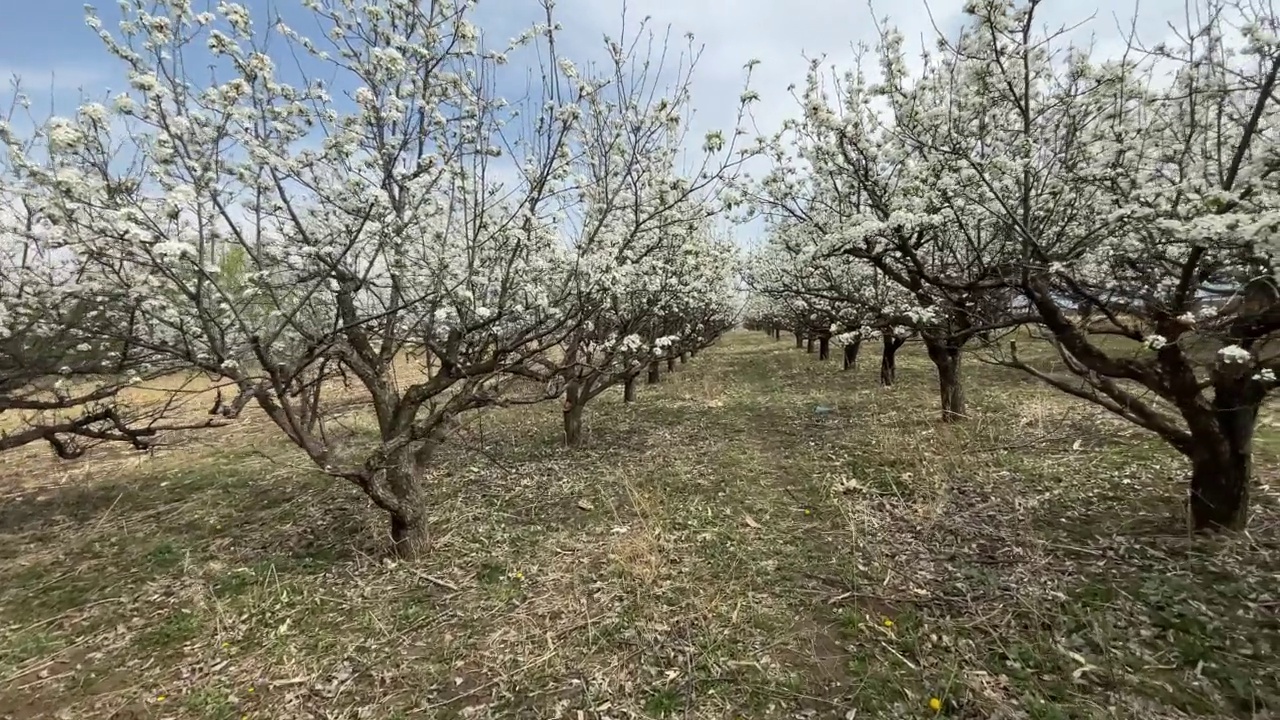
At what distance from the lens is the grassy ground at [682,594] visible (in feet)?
12.2

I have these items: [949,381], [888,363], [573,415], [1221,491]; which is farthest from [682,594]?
[888,363]

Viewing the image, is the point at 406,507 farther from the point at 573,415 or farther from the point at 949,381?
the point at 949,381

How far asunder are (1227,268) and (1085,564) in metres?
2.65

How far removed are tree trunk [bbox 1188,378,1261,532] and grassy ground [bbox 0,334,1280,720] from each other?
266 mm

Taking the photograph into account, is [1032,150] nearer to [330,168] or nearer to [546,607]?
[546,607]

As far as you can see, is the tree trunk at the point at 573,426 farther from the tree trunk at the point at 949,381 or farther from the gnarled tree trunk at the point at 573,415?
the tree trunk at the point at 949,381

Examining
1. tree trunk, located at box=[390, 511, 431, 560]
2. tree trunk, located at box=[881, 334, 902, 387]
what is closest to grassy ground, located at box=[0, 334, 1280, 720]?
tree trunk, located at box=[390, 511, 431, 560]

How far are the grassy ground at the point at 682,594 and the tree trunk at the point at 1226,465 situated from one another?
0.87ft

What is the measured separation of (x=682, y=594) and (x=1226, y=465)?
4.68 m

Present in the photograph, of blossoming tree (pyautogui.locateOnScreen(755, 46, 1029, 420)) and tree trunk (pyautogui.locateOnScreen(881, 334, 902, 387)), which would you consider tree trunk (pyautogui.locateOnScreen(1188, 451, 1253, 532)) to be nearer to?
blossoming tree (pyautogui.locateOnScreen(755, 46, 1029, 420))

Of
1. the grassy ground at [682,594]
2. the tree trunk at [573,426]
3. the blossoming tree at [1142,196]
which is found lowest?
the grassy ground at [682,594]

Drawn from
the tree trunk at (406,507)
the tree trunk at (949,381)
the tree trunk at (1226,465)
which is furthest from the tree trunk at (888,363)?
the tree trunk at (406,507)

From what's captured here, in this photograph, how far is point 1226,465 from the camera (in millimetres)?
4707

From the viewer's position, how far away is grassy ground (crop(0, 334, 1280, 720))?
371 cm
